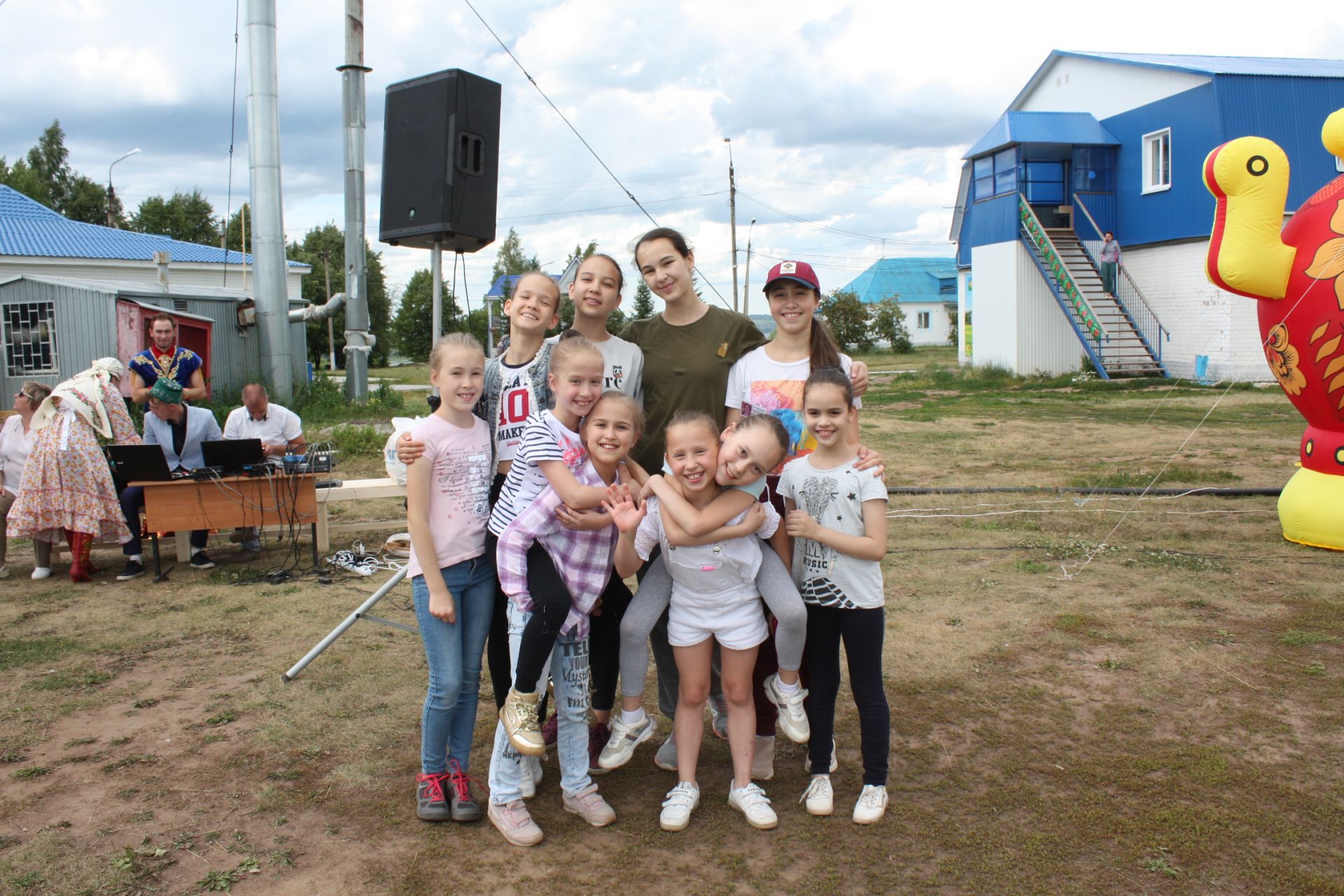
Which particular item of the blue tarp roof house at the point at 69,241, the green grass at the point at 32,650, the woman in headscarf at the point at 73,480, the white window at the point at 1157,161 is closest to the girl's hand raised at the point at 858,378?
the green grass at the point at 32,650

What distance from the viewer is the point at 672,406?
334cm

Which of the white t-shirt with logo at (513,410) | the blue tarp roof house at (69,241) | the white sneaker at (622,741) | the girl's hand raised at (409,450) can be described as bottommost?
the white sneaker at (622,741)

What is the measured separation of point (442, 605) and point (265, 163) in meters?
12.4

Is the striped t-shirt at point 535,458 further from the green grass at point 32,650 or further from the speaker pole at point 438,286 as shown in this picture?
the green grass at point 32,650

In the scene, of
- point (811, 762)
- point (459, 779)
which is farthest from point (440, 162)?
point (811, 762)

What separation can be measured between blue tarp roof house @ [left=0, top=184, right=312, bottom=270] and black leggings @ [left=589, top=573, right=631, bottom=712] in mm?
30473

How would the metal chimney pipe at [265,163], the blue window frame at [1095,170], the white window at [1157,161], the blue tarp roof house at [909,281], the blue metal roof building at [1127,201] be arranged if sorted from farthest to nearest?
the blue tarp roof house at [909,281]
the blue window frame at [1095,170]
the white window at [1157,161]
the blue metal roof building at [1127,201]
the metal chimney pipe at [265,163]

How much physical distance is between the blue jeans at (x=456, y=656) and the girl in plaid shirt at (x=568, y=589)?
139 mm

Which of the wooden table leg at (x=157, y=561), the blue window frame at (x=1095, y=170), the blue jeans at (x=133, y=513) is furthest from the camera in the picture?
the blue window frame at (x=1095, y=170)

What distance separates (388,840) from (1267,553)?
19.6 feet

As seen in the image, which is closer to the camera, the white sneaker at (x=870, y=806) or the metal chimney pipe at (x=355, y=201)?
the white sneaker at (x=870, y=806)

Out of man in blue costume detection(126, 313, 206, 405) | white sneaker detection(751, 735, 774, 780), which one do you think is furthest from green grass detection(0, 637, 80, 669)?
white sneaker detection(751, 735, 774, 780)

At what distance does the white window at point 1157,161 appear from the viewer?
19922 mm

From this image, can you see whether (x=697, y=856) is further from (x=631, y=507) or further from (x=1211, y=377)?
(x=1211, y=377)
